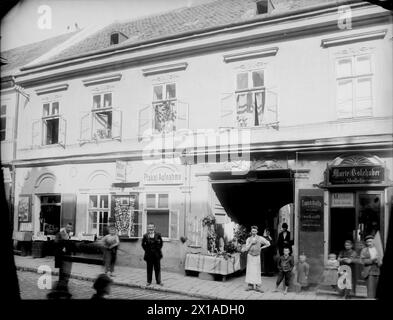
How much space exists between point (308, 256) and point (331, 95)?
7.17ft

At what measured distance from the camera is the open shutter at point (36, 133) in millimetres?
6062

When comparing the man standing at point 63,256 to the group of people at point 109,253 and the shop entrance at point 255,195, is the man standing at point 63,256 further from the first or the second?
the shop entrance at point 255,195

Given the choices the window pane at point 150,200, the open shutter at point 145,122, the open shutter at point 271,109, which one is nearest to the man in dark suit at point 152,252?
the window pane at point 150,200

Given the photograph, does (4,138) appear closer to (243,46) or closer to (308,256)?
Answer: (243,46)

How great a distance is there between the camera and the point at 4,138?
603 cm

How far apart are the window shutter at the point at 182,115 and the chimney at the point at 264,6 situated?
6.11 feet

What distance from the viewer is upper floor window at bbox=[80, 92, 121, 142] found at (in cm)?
599

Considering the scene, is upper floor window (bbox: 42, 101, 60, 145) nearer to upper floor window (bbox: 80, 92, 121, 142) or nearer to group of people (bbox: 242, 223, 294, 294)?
upper floor window (bbox: 80, 92, 121, 142)

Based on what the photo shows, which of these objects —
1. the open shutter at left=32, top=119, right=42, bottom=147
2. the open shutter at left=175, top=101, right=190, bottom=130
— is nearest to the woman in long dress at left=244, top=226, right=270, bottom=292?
the open shutter at left=175, top=101, right=190, bottom=130

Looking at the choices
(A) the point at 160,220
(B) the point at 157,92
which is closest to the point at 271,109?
(B) the point at 157,92

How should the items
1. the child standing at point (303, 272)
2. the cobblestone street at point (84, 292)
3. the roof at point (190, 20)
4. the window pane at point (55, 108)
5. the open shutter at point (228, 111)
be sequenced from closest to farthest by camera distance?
1. the cobblestone street at point (84, 292)
2. the child standing at point (303, 272)
3. the open shutter at point (228, 111)
4. the roof at point (190, 20)
5. the window pane at point (55, 108)

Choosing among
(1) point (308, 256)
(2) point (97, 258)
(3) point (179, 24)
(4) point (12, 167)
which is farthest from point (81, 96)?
(1) point (308, 256)

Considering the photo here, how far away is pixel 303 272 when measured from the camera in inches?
205
